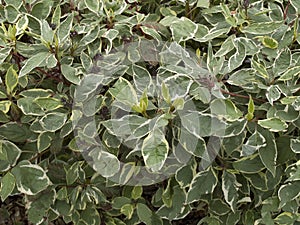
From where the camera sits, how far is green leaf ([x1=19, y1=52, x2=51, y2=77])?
4.56ft

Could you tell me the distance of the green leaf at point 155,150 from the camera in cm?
125

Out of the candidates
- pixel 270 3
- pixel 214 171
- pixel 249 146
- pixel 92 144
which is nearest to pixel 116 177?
pixel 92 144

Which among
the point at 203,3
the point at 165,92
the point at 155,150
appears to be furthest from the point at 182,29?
the point at 155,150

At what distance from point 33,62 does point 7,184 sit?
326 millimetres

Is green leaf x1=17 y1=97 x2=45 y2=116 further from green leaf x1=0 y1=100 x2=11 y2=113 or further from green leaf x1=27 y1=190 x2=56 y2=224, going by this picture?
green leaf x1=27 y1=190 x2=56 y2=224

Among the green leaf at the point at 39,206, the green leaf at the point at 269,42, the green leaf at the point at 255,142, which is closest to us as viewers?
the green leaf at the point at 255,142

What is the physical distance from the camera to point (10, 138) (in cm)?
151

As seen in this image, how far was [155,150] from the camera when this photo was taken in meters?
1.27

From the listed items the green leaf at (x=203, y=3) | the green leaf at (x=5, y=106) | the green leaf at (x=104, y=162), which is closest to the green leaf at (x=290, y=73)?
the green leaf at (x=203, y=3)

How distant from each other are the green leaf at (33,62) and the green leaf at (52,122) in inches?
4.8

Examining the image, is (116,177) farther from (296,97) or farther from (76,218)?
(296,97)

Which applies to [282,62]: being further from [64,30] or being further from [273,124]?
[64,30]

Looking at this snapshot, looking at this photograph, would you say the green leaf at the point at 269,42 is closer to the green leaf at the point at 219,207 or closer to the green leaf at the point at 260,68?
the green leaf at the point at 260,68

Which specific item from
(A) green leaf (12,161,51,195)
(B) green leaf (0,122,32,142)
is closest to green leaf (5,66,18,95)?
(B) green leaf (0,122,32,142)
